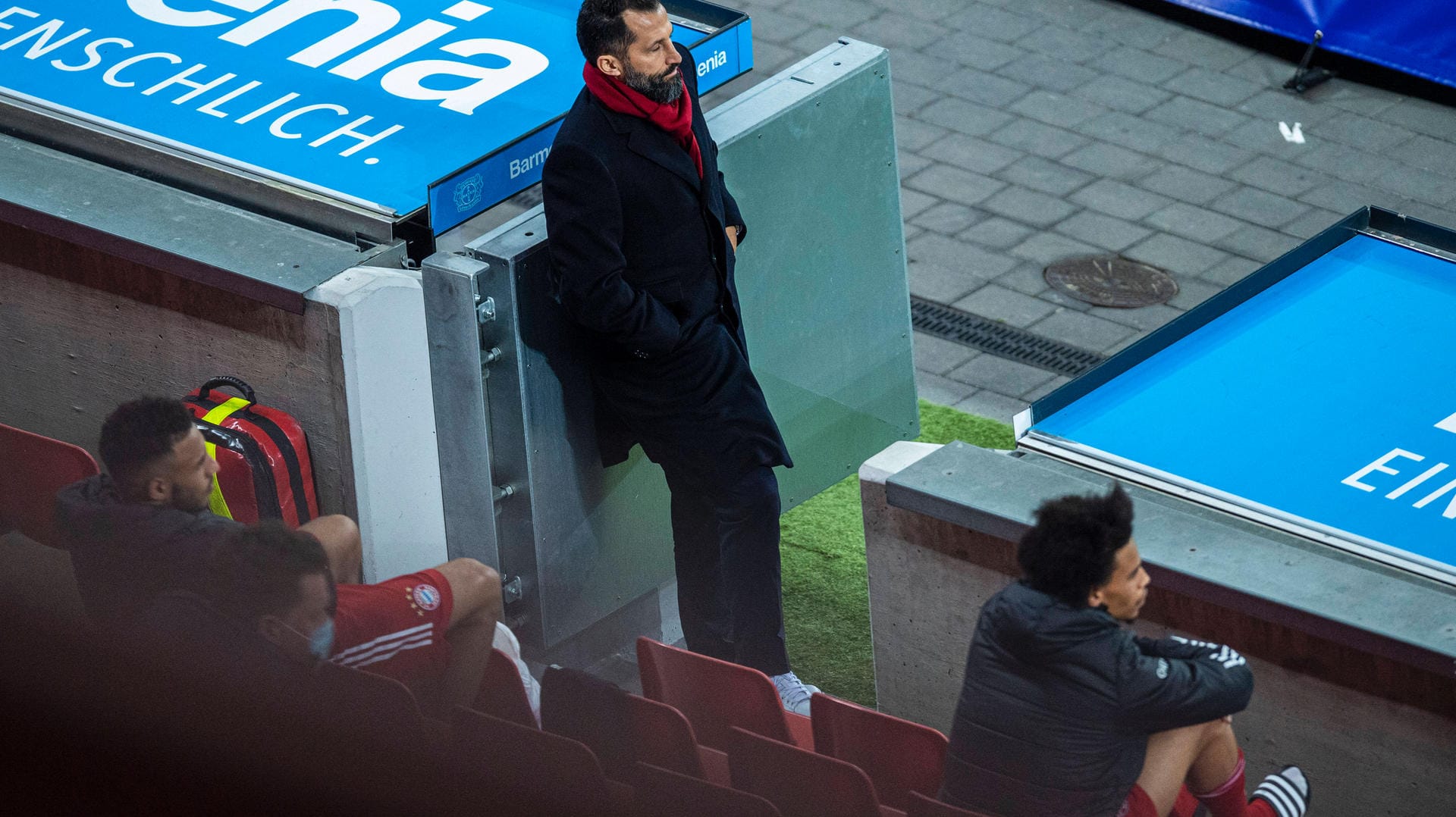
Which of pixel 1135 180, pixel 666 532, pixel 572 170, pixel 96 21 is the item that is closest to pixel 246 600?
pixel 572 170

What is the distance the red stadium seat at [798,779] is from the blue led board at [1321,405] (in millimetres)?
1492

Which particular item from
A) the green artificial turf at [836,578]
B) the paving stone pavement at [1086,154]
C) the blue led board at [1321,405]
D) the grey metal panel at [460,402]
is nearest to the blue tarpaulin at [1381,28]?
the paving stone pavement at [1086,154]

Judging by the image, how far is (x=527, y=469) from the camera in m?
4.40

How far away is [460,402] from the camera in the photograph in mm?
4406

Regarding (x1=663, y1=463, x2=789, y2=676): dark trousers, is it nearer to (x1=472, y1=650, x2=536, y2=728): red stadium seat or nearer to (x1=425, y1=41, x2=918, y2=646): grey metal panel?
(x1=425, y1=41, x2=918, y2=646): grey metal panel

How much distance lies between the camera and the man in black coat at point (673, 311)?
3.95 metres

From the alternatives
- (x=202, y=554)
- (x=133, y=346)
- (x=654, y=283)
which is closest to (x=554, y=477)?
(x=654, y=283)

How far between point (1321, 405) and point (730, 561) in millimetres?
1562

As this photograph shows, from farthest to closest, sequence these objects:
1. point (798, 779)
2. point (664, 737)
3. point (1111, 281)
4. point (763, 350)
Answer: point (1111, 281) → point (763, 350) → point (664, 737) → point (798, 779)

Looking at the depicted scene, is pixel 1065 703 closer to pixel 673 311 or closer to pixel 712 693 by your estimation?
pixel 712 693

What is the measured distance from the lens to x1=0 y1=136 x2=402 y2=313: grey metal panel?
182 inches

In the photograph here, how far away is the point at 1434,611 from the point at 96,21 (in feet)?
15.1

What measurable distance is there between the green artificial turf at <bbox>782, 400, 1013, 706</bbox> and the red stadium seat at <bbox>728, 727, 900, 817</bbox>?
181 cm

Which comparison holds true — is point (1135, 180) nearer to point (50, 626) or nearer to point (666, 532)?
point (666, 532)
